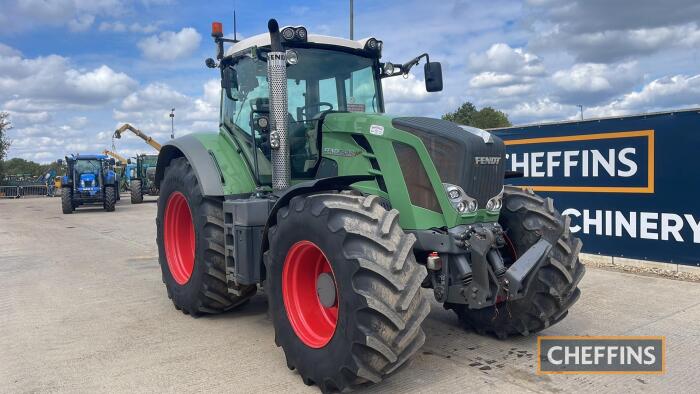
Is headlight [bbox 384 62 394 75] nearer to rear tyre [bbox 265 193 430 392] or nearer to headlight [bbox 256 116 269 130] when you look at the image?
headlight [bbox 256 116 269 130]

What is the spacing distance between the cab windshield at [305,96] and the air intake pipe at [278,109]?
307 millimetres

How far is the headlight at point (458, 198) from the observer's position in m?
3.96

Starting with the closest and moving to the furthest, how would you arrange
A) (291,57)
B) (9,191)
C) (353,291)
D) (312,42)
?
(353,291)
(291,57)
(312,42)
(9,191)

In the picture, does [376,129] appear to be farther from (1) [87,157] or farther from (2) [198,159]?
(1) [87,157]

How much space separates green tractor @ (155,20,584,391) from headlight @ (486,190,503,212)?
0.7 inches

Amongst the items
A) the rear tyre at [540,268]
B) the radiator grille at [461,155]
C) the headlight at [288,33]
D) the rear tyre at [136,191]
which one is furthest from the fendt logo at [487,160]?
the rear tyre at [136,191]

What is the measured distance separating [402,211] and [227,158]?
229 cm

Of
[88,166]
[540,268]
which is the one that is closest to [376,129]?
[540,268]

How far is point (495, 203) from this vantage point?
4.28 m

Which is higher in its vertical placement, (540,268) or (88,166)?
(88,166)

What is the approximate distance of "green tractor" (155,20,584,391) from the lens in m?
3.45

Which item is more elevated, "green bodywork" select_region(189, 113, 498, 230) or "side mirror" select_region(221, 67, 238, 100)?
"side mirror" select_region(221, 67, 238, 100)

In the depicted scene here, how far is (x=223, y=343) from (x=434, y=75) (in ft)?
10.9

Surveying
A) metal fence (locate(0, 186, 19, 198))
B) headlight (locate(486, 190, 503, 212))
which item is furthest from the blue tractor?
metal fence (locate(0, 186, 19, 198))
